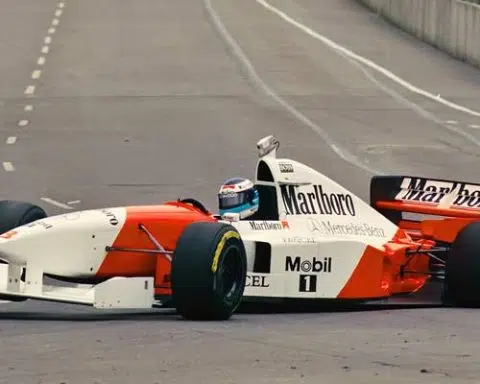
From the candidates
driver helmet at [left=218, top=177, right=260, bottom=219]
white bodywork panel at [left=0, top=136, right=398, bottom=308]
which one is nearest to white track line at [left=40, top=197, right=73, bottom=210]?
white bodywork panel at [left=0, top=136, right=398, bottom=308]

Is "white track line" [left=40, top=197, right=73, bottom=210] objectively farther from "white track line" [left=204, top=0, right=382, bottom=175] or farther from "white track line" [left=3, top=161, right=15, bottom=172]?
"white track line" [left=204, top=0, right=382, bottom=175]

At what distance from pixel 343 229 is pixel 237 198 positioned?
3.62ft

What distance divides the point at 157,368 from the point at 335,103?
28660mm

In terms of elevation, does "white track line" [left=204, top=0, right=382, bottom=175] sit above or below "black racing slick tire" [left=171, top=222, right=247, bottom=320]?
below

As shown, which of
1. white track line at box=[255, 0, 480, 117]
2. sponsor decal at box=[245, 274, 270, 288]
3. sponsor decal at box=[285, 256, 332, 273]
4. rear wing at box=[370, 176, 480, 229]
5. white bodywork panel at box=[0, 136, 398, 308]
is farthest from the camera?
white track line at box=[255, 0, 480, 117]

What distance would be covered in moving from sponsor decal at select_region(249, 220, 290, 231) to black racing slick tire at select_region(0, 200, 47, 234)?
1.72m

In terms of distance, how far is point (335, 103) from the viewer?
37.4m

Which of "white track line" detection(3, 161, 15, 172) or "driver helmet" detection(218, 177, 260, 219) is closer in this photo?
"driver helmet" detection(218, 177, 260, 219)

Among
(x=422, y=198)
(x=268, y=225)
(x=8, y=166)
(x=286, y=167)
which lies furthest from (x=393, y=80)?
(x=268, y=225)

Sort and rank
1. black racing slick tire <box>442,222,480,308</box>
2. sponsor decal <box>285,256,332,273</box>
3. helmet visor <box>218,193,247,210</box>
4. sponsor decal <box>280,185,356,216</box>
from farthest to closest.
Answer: sponsor decal <box>280,185,356,216</box> < black racing slick tire <box>442,222,480,308</box> < helmet visor <box>218,193,247,210</box> < sponsor decal <box>285,256,332,273</box>

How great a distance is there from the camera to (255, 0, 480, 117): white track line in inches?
1511

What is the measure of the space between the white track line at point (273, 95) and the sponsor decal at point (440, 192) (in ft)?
39.0

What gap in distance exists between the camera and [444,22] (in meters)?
47.5

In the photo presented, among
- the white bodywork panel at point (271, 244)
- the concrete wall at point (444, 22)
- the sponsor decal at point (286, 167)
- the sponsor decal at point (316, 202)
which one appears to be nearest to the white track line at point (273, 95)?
the concrete wall at point (444, 22)
